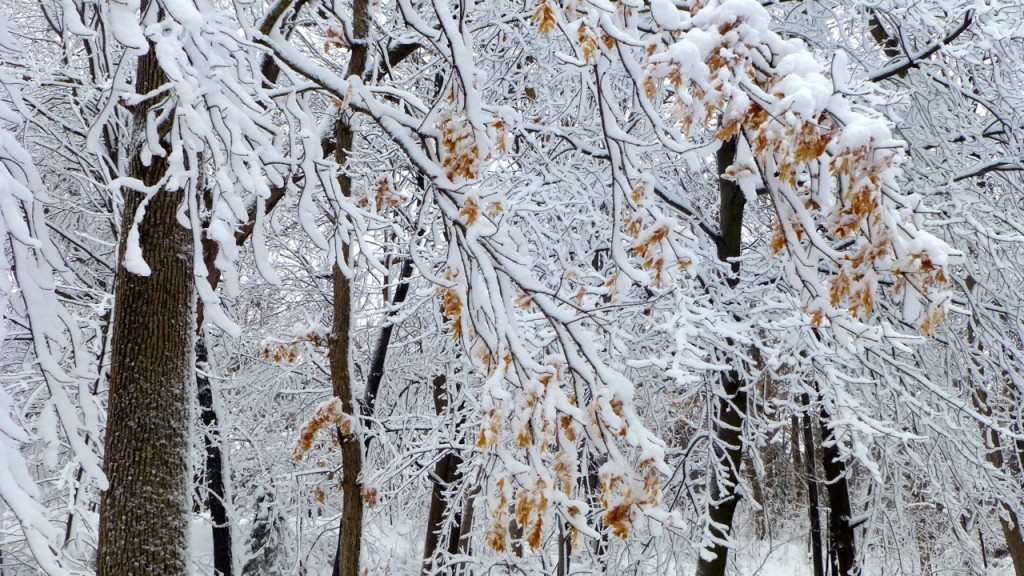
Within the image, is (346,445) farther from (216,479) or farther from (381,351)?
(216,479)

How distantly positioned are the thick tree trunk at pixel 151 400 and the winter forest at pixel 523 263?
0.04ft

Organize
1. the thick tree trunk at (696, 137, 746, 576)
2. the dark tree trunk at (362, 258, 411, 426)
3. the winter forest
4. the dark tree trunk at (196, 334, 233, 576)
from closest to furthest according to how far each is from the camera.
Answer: the winter forest → the thick tree trunk at (696, 137, 746, 576) → the dark tree trunk at (362, 258, 411, 426) → the dark tree trunk at (196, 334, 233, 576)

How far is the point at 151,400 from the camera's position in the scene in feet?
9.81

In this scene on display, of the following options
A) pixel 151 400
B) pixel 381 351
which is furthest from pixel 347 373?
pixel 381 351

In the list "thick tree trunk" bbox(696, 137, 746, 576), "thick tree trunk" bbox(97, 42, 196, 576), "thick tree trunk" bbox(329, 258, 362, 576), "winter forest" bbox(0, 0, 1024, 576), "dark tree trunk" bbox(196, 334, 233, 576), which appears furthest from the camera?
"dark tree trunk" bbox(196, 334, 233, 576)

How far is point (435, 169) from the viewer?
8.35 ft

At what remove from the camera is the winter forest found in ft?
6.68

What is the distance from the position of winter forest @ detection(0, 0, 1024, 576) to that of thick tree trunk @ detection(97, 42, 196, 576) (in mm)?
12

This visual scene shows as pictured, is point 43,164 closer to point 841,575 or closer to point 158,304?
point 158,304

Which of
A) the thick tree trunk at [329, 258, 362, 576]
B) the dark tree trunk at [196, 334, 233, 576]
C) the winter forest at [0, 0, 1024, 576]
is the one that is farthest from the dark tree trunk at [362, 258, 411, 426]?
the thick tree trunk at [329, 258, 362, 576]

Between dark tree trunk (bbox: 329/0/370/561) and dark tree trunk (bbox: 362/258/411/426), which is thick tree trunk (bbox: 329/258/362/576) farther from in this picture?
dark tree trunk (bbox: 362/258/411/426)

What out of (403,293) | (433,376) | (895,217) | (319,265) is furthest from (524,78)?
(895,217)

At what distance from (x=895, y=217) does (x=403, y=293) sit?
7585 millimetres

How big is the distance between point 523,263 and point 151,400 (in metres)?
1.68
